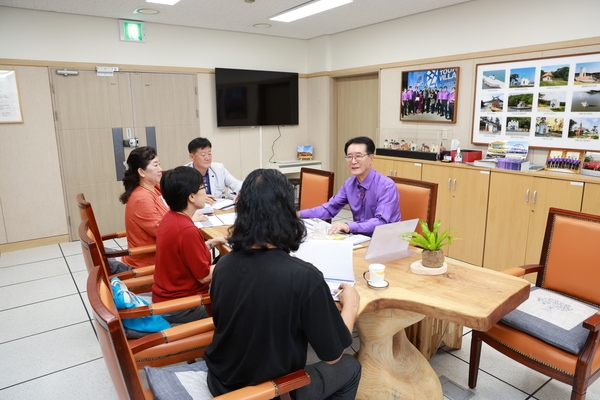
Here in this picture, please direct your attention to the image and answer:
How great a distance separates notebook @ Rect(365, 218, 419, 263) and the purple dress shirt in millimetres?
406

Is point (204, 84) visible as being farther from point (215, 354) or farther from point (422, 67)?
point (215, 354)

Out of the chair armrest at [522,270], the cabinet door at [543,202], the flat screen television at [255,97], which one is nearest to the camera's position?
the chair armrest at [522,270]

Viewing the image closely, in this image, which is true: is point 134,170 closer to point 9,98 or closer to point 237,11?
point 237,11

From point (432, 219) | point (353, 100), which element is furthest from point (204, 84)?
point (432, 219)

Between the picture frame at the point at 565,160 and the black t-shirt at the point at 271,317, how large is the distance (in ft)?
10.1

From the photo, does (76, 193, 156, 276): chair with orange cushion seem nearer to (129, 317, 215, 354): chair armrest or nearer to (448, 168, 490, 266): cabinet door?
(129, 317, 215, 354): chair armrest

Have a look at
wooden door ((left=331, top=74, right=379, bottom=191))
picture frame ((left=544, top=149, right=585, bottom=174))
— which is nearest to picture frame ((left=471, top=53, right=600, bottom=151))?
→ picture frame ((left=544, top=149, right=585, bottom=174))

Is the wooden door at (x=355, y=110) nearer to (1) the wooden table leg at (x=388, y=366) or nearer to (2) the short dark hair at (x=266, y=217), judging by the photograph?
(1) the wooden table leg at (x=388, y=366)

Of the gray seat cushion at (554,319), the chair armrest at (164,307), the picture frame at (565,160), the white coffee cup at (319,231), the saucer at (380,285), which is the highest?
the picture frame at (565,160)

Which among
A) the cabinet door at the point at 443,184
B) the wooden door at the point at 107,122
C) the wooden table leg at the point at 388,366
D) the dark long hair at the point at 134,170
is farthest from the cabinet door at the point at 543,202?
the wooden door at the point at 107,122

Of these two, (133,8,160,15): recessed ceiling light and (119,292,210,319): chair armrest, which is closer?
(119,292,210,319): chair armrest

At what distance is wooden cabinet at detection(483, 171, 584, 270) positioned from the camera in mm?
3365

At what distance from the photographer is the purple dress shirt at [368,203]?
2.65m

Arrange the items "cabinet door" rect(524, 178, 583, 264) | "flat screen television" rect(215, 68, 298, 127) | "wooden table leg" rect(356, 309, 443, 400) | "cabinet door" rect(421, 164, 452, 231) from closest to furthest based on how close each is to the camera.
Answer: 1. "wooden table leg" rect(356, 309, 443, 400)
2. "cabinet door" rect(524, 178, 583, 264)
3. "cabinet door" rect(421, 164, 452, 231)
4. "flat screen television" rect(215, 68, 298, 127)
